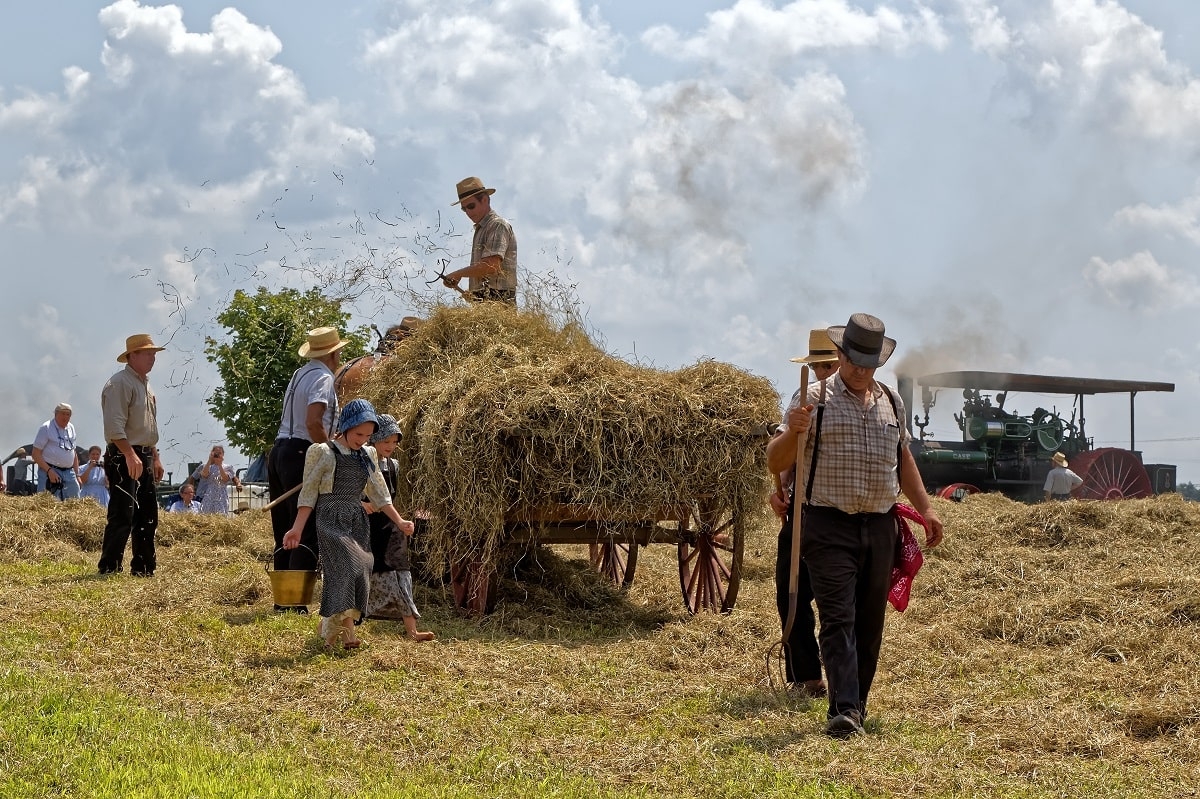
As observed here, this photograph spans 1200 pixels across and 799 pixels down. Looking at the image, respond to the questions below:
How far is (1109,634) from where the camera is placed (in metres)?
7.48

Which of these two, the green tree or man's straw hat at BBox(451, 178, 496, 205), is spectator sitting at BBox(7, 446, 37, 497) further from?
man's straw hat at BBox(451, 178, 496, 205)

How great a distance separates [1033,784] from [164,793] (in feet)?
10.5

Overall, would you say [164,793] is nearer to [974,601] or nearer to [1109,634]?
[1109,634]

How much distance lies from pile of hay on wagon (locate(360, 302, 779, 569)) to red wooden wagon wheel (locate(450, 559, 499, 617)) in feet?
0.56

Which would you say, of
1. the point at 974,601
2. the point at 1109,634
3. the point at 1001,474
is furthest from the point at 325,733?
the point at 1001,474

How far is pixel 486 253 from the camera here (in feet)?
31.8

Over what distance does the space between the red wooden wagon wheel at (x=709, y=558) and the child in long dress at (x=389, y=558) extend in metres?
1.94

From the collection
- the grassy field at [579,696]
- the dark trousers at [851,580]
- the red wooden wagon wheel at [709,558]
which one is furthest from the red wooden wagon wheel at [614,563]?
the dark trousers at [851,580]

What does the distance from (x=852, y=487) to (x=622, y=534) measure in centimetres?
260

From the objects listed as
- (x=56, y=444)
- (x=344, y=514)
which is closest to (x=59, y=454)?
(x=56, y=444)

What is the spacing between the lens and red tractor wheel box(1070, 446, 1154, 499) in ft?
75.4

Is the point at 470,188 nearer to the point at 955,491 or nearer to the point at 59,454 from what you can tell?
the point at 59,454

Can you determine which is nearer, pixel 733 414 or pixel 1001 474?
pixel 733 414

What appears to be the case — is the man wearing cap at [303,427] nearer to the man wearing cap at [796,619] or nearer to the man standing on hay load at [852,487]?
the man wearing cap at [796,619]
